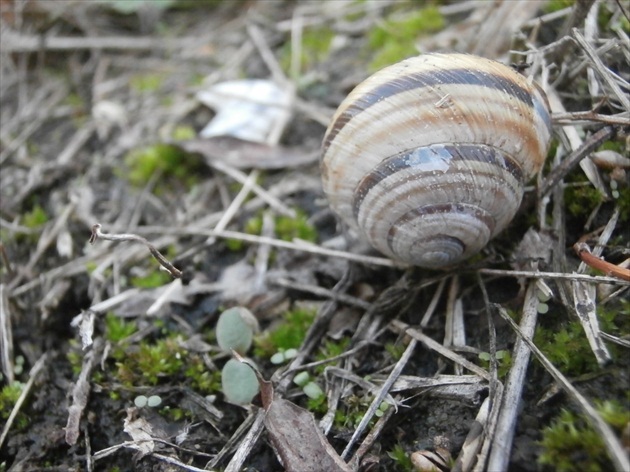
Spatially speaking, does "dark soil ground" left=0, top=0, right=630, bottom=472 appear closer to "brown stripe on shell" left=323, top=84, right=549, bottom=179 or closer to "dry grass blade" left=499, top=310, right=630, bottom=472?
"dry grass blade" left=499, top=310, right=630, bottom=472

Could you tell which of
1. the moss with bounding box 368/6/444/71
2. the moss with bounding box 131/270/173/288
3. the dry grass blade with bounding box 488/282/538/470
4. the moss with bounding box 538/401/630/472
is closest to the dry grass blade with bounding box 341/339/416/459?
the dry grass blade with bounding box 488/282/538/470

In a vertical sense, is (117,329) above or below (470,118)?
below

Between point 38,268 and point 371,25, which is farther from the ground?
point 371,25

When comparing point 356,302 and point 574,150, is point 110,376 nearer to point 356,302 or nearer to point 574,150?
point 356,302

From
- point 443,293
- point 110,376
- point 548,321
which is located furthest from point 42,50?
point 548,321

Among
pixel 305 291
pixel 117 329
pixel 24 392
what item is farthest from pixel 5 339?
pixel 305 291

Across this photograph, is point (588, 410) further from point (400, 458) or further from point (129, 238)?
point (129, 238)
